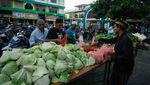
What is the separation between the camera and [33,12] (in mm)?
57031

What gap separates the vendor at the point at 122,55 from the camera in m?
6.34

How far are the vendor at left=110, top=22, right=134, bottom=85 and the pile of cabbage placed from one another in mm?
962

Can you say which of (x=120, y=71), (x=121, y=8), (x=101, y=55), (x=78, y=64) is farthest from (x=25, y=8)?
(x=78, y=64)

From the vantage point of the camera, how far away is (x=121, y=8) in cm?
2503

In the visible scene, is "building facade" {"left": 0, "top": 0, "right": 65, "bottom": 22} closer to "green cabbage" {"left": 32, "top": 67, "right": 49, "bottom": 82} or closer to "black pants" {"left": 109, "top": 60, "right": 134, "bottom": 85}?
"black pants" {"left": 109, "top": 60, "right": 134, "bottom": 85}

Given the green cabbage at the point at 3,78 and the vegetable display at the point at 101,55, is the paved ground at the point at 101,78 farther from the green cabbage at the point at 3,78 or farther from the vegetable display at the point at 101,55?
the green cabbage at the point at 3,78

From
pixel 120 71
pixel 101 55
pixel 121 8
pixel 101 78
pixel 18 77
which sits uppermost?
pixel 121 8

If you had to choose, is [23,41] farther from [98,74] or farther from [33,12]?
[33,12]

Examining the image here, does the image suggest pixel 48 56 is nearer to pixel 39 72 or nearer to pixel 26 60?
pixel 26 60

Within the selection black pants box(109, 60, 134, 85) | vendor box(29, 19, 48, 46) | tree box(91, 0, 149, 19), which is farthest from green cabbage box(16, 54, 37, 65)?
tree box(91, 0, 149, 19)

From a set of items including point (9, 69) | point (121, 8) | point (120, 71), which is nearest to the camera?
point (9, 69)

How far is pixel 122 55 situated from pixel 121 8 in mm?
19125

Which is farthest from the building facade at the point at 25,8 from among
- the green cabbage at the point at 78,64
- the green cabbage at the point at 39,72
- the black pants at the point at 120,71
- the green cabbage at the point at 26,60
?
the green cabbage at the point at 39,72

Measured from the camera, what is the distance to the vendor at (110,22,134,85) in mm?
6344
